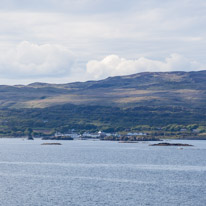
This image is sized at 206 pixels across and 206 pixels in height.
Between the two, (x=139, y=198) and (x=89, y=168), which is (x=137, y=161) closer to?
(x=89, y=168)

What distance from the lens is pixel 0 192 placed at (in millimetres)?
74438

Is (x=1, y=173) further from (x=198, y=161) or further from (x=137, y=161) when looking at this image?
(x=198, y=161)

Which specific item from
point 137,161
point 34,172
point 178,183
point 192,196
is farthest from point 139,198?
point 137,161

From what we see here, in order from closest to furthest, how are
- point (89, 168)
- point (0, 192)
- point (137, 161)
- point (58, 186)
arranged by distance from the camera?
point (0, 192) → point (58, 186) → point (89, 168) → point (137, 161)

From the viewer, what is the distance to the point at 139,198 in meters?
70.8

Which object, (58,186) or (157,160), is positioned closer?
(58,186)

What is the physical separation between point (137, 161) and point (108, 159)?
8479 millimetres

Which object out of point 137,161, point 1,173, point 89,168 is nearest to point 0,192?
point 1,173

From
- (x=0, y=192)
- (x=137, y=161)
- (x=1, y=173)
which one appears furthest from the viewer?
(x=137, y=161)

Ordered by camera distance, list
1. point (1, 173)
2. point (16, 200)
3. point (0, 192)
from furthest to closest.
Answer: point (1, 173)
point (0, 192)
point (16, 200)

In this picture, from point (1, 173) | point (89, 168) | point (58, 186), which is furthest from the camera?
point (89, 168)

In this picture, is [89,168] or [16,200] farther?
[89,168]

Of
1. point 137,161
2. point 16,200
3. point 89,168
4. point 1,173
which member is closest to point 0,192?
point 16,200

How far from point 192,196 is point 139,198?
761 centimetres
